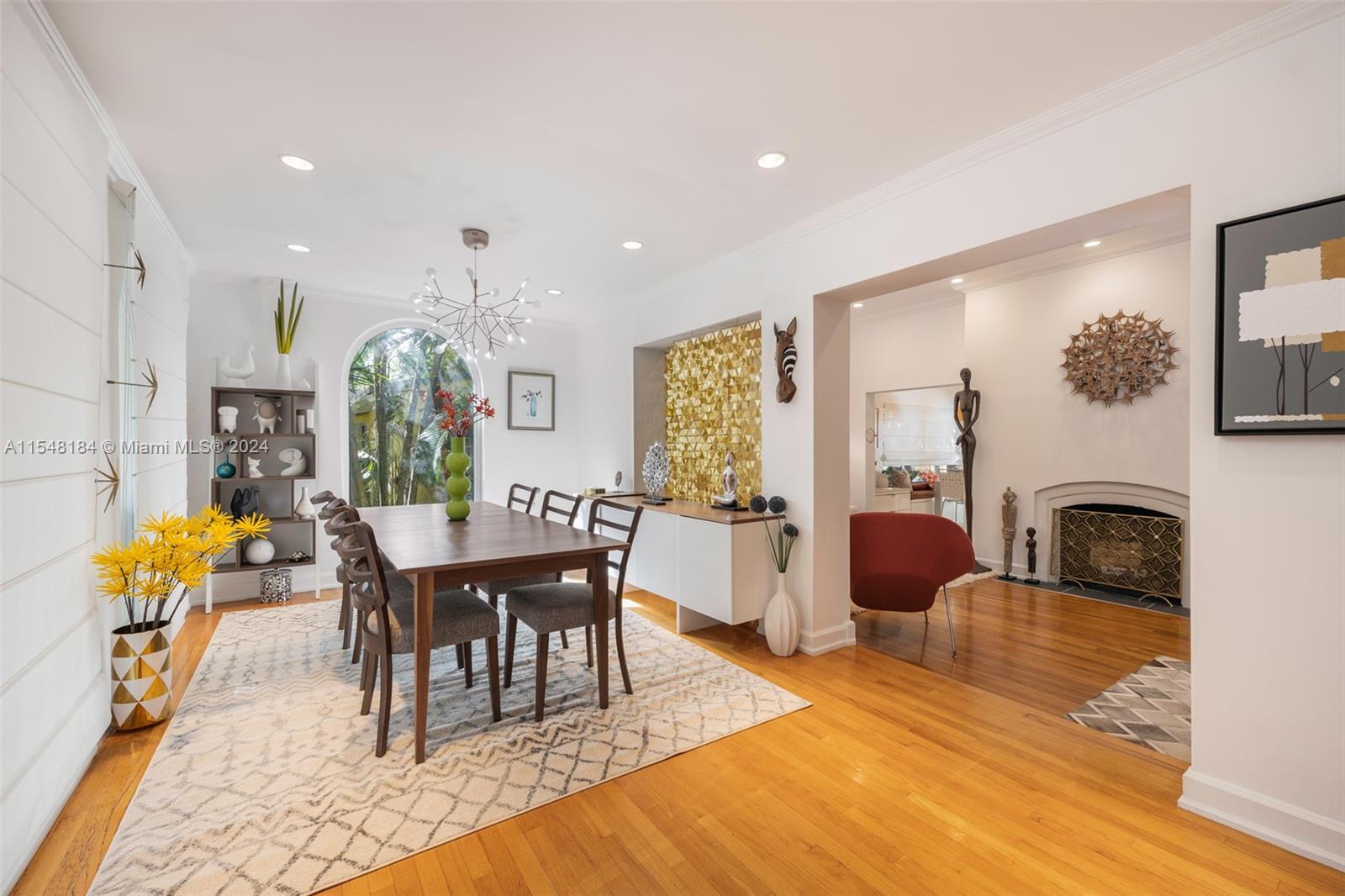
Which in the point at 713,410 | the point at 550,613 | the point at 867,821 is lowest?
the point at 867,821

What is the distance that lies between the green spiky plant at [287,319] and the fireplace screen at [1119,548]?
22.5 ft

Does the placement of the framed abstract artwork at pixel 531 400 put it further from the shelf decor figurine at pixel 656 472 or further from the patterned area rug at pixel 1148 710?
the patterned area rug at pixel 1148 710

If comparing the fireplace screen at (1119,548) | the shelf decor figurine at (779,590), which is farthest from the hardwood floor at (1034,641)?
the shelf decor figurine at (779,590)

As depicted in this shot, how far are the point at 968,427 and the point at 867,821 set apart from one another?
4.67 m

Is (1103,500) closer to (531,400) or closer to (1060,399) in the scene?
(1060,399)

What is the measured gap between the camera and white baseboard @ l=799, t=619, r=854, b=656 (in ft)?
11.6

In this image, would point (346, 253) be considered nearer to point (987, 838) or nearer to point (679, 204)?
point (679, 204)

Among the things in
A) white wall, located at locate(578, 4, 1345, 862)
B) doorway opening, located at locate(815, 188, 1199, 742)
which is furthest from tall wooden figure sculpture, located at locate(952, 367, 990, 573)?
white wall, located at locate(578, 4, 1345, 862)

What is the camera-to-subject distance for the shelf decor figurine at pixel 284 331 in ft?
15.7

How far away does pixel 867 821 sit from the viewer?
6.50ft

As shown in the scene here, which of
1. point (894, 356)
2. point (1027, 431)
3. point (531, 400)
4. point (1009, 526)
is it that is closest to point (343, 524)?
point (531, 400)

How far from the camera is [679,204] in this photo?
130 inches

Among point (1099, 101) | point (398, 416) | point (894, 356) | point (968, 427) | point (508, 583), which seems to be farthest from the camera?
point (894, 356)

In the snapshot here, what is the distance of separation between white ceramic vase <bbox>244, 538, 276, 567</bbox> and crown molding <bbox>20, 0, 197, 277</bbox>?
2.24 m
